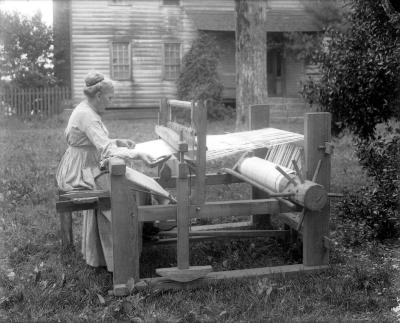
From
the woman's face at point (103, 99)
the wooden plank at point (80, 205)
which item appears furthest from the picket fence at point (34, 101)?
the wooden plank at point (80, 205)

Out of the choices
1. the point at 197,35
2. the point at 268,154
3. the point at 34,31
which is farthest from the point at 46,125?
the point at 268,154

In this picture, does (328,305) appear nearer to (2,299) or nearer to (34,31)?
(2,299)

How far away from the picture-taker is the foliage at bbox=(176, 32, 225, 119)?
68.9ft

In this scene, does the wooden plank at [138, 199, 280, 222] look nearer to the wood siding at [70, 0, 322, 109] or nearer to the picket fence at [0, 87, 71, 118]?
the picket fence at [0, 87, 71, 118]

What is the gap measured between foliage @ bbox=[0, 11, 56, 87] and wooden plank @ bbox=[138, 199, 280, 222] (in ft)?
61.5

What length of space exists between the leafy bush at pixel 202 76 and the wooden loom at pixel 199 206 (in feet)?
53.2

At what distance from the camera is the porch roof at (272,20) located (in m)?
23.6

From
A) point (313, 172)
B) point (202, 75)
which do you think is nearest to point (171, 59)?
point (202, 75)

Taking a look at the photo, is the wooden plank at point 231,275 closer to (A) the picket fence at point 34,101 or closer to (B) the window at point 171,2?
(A) the picket fence at point 34,101

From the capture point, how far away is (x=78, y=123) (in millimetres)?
4473

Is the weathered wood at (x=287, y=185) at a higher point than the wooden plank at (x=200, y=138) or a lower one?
lower

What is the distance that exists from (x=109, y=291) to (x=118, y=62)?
20.2 meters

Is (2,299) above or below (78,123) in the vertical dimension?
below

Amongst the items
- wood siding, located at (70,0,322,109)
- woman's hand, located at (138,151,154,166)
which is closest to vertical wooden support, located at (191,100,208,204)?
woman's hand, located at (138,151,154,166)
